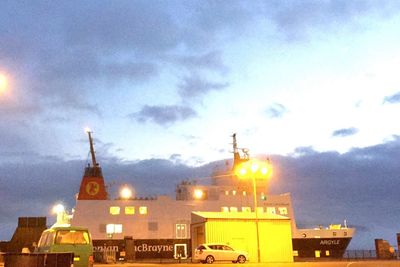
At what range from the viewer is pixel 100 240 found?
49250 millimetres

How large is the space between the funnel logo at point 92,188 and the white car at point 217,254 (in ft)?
84.7

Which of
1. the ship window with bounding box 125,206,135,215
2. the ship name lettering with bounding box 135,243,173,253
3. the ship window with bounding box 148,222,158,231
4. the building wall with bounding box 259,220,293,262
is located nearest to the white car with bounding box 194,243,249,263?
the building wall with bounding box 259,220,293,262

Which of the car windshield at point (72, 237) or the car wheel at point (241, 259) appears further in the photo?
the car wheel at point (241, 259)

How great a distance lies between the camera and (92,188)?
53969 mm

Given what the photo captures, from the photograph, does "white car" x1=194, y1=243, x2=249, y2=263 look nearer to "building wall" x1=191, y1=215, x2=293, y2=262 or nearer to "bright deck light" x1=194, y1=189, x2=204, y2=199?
"building wall" x1=191, y1=215, x2=293, y2=262

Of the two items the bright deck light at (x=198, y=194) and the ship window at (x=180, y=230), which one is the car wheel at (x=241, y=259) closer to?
the ship window at (x=180, y=230)

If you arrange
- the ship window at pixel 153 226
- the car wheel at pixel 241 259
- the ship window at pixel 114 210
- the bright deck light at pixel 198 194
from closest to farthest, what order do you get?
1. the car wheel at pixel 241 259
2. the ship window at pixel 114 210
3. the ship window at pixel 153 226
4. the bright deck light at pixel 198 194

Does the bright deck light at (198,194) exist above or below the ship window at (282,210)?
above

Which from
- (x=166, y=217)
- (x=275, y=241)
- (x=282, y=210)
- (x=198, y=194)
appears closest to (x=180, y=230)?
(x=166, y=217)

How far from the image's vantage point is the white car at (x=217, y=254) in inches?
1218

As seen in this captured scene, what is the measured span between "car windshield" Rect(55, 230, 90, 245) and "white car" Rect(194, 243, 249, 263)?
50.4 feet

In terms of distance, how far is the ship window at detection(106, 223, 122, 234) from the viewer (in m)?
51.3

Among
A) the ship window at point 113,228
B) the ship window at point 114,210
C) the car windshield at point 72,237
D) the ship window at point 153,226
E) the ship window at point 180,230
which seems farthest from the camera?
the ship window at point 180,230

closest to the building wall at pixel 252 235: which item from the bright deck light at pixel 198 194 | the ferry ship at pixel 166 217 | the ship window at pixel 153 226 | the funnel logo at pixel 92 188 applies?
the ferry ship at pixel 166 217
